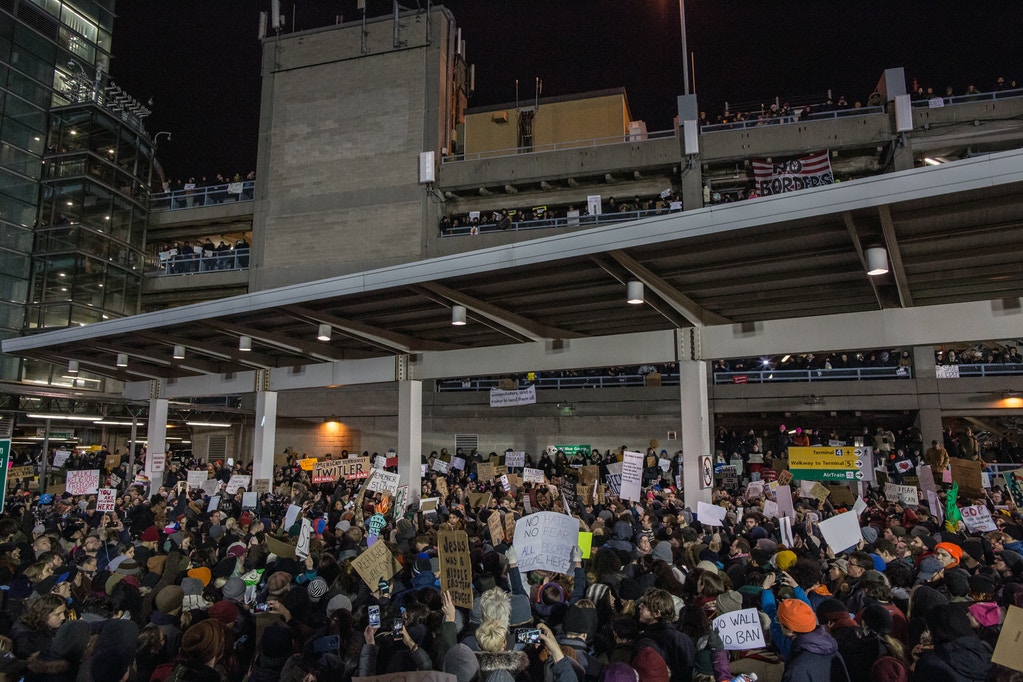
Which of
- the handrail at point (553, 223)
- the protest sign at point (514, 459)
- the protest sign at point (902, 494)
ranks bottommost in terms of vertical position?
the protest sign at point (902, 494)

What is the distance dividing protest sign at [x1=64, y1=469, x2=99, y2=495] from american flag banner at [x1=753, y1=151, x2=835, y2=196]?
76.1 ft

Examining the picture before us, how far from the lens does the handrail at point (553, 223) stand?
28188mm

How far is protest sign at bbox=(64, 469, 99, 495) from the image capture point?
639 inches

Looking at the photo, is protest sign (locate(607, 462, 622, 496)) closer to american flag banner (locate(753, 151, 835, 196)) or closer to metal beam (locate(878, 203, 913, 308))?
metal beam (locate(878, 203, 913, 308))

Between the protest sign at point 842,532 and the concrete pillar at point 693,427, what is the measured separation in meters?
Result: 5.48

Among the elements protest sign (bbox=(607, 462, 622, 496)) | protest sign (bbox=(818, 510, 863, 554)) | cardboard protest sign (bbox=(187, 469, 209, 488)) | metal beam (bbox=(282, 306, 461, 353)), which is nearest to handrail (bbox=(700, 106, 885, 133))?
protest sign (bbox=(607, 462, 622, 496))

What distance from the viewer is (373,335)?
1602 centimetres

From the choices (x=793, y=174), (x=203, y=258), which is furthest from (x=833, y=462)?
(x=203, y=258)

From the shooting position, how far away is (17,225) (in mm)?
31000

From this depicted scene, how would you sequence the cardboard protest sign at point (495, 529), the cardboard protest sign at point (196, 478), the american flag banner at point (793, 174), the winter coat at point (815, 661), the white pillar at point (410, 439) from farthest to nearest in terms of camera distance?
the american flag banner at point (793, 174) < the cardboard protest sign at point (196, 478) < the white pillar at point (410, 439) < the cardboard protest sign at point (495, 529) < the winter coat at point (815, 661)

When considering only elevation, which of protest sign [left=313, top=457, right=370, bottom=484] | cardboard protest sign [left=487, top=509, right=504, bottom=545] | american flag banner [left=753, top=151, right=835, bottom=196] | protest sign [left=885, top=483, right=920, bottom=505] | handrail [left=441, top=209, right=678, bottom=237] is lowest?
cardboard protest sign [left=487, top=509, right=504, bottom=545]

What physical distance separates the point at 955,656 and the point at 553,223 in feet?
85.0

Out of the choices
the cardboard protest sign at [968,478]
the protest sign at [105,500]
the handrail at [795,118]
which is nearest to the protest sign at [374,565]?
the protest sign at [105,500]

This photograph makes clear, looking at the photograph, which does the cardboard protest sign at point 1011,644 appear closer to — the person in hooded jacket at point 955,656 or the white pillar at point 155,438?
the person in hooded jacket at point 955,656
